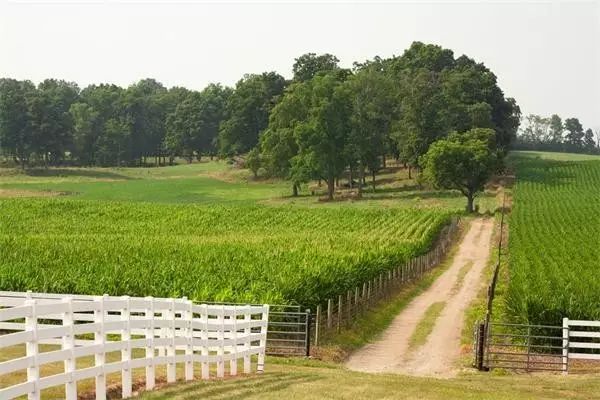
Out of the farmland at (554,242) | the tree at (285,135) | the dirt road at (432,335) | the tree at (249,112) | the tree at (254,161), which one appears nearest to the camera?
the dirt road at (432,335)

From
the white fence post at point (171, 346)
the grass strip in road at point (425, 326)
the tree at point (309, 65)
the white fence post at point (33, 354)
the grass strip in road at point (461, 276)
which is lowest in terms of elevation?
the grass strip in road at point (461, 276)

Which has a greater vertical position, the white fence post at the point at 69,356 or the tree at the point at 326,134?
the tree at the point at 326,134

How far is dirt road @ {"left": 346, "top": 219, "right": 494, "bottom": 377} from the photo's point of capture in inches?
1093

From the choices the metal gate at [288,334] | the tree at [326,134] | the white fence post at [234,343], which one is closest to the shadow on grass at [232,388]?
the white fence post at [234,343]

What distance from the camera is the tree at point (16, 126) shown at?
137m

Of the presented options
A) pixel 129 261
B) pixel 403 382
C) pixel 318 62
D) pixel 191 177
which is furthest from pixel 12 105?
pixel 403 382

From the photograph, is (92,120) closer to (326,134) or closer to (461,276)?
(326,134)

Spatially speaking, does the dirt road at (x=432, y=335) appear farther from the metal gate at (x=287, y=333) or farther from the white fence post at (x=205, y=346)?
the white fence post at (x=205, y=346)

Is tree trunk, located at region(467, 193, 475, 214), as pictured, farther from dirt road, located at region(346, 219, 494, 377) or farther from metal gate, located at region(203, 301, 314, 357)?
metal gate, located at region(203, 301, 314, 357)

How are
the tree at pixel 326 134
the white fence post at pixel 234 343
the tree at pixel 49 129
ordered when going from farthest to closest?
the tree at pixel 49 129 < the tree at pixel 326 134 < the white fence post at pixel 234 343

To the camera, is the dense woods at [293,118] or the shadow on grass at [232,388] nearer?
the shadow on grass at [232,388]

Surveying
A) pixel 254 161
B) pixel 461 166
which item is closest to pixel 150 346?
pixel 461 166

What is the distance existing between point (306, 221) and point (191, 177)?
57.5 m

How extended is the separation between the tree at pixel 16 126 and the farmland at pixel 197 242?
22.3 m
